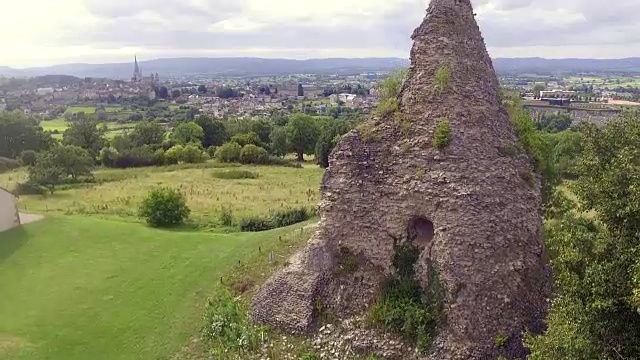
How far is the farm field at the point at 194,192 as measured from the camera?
47.7 meters

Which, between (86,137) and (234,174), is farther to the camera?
(86,137)

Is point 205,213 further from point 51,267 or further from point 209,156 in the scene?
point 209,156

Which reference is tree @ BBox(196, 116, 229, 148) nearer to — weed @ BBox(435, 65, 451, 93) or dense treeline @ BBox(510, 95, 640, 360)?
weed @ BBox(435, 65, 451, 93)

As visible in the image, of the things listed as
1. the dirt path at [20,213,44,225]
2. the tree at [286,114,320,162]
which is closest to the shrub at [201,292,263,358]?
the dirt path at [20,213,44,225]

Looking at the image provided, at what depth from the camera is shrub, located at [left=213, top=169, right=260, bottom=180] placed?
227 ft

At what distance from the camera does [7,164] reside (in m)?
77.4

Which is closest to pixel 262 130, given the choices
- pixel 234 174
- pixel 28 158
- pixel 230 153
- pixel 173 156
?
pixel 230 153

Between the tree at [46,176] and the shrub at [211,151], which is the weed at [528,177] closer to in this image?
the tree at [46,176]

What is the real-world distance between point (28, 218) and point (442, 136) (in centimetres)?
3130

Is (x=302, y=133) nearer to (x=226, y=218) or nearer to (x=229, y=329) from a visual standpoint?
(x=226, y=218)

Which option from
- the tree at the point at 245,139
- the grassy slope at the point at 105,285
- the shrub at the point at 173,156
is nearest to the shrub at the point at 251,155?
the tree at the point at 245,139

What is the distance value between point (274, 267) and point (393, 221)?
8453 millimetres

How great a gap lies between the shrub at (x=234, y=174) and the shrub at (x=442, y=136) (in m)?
49.5

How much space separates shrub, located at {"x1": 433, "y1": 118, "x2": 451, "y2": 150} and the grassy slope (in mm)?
13214
